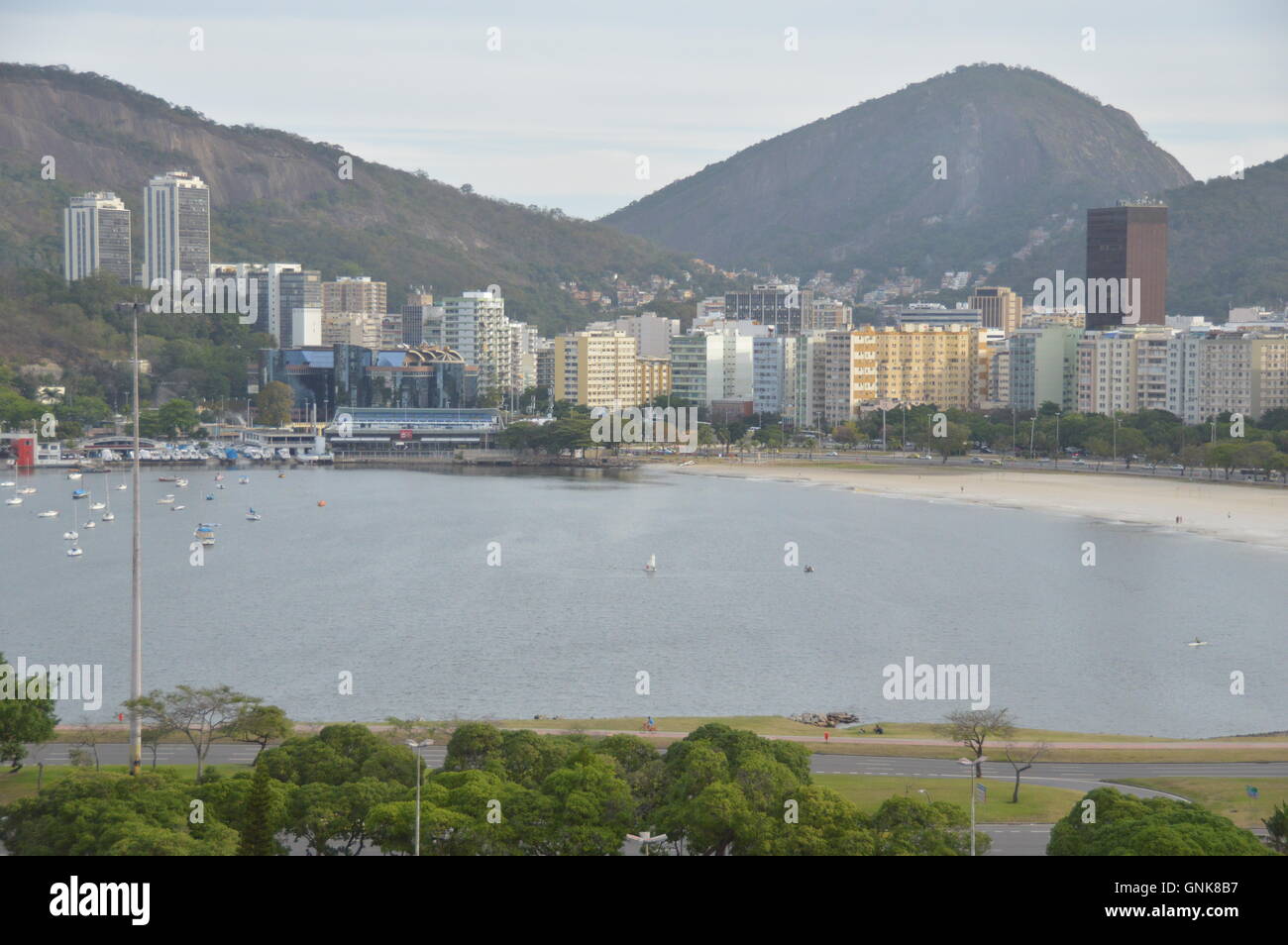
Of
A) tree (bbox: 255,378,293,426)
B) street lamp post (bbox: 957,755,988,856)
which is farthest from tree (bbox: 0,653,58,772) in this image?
tree (bbox: 255,378,293,426)

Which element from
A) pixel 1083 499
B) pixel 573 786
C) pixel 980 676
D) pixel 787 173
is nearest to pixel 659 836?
pixel 573 786

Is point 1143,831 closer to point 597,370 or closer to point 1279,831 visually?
point 1279,831

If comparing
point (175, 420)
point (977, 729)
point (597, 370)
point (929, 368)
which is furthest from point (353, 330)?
point (977, 729)

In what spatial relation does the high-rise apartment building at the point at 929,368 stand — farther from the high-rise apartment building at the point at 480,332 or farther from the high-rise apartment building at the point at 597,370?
the high-rise apartment building at the point at 480,332

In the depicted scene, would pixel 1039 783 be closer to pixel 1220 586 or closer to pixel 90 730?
pixel 90 730

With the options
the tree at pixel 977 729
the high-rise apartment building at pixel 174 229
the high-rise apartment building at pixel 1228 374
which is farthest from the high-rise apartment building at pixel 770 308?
the tree at pixel 977 729
